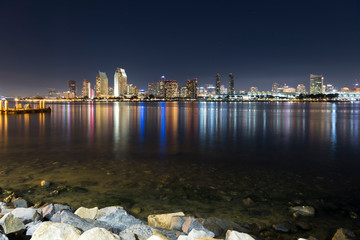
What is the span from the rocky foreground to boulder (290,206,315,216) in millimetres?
607

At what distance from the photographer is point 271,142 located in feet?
55.7

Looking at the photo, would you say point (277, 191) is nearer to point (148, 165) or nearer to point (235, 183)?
point (235, 183)

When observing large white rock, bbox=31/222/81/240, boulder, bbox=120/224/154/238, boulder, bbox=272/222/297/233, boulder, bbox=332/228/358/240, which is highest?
large white rock, bbox=31/222/81/240

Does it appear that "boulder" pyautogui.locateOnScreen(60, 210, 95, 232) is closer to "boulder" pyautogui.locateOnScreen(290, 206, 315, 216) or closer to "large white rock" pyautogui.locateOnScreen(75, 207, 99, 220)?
"large white rock" pyautogui.locateOnScreen(75, 207, 99, 220)

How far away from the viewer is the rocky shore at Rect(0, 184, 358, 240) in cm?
426

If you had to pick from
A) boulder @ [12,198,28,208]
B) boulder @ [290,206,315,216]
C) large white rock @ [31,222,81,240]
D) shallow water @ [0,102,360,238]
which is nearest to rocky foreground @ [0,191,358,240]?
large white rock @ [31,222,81,240]

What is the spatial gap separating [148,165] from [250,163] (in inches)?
151

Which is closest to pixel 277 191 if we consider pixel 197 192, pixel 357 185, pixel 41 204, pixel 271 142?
pixel 197 192

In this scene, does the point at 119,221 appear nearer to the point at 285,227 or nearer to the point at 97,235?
the point at 97,235

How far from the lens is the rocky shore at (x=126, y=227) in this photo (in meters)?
4.26

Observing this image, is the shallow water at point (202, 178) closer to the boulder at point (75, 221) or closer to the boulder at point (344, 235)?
the boulder at point (344, 235)

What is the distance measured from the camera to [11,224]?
15.1 ft

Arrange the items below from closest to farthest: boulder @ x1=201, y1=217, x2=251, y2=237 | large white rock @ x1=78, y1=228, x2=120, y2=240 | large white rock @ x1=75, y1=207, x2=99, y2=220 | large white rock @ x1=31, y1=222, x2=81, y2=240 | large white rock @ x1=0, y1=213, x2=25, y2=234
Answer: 1. large white rock @ x1=78, y1=228, x2=120, y2=240
2. large white rock @ x1=31, y1=222, x2=81, y2=240
3. large white rock @ x1=0, y1=213, x2=25, y2=234
4. boulder @ x1=201, y1=217, x2=251, y2=237
5. large white rock @ x1=75, y1=207, x2=99, y2=220

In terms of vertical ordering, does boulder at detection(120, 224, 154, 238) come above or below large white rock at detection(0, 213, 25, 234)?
below
